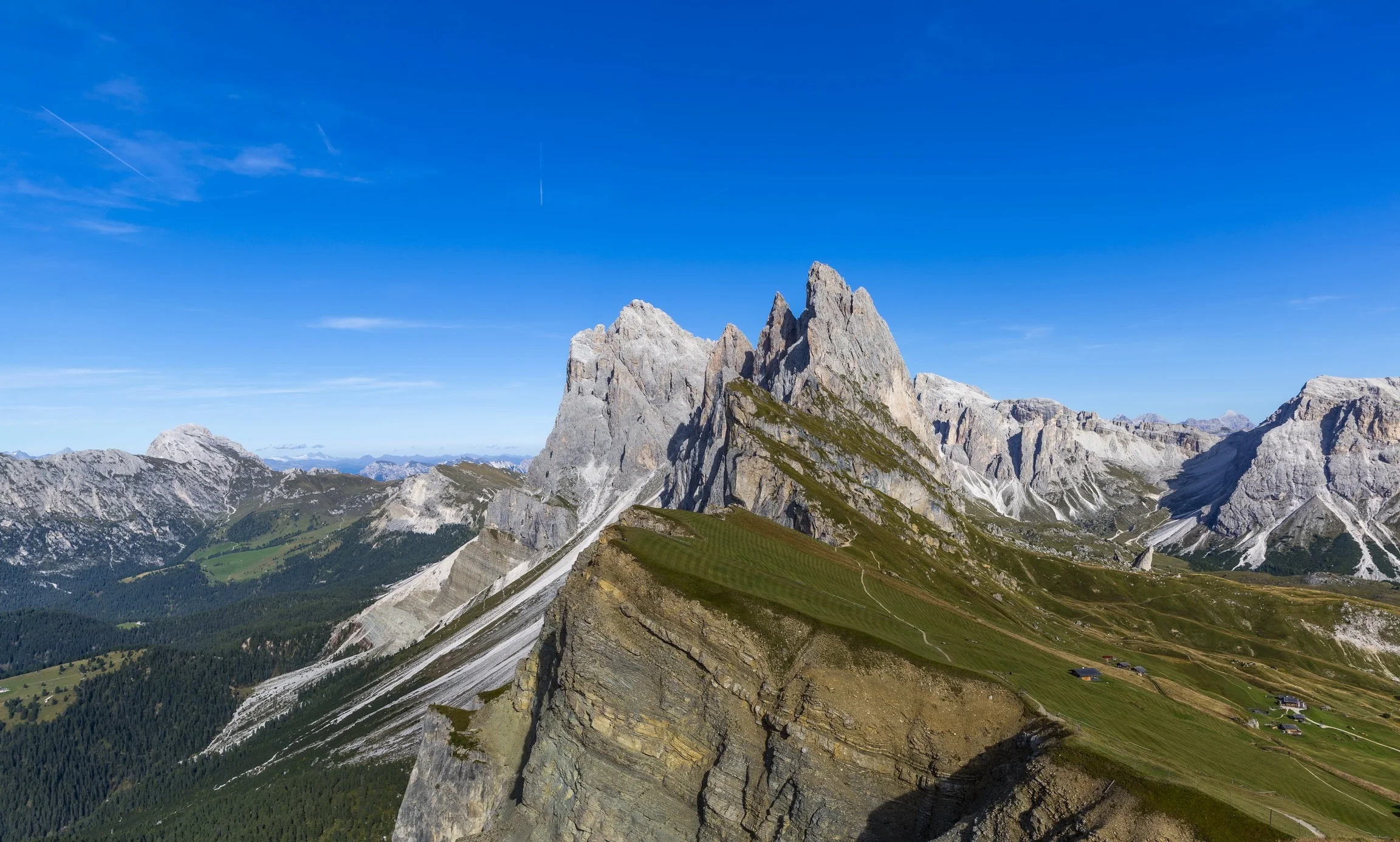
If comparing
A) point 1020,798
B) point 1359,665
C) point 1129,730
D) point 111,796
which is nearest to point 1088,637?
point 1129,730

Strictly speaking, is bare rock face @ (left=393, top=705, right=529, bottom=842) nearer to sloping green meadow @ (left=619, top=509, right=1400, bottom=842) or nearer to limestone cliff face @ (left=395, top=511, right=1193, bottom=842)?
limestone cliff face @ (left=395, top=511, right=1193, bottom=842)

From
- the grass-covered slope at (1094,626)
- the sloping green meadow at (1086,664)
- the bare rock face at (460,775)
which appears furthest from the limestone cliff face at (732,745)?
the grass-covered slope at (1094,626)

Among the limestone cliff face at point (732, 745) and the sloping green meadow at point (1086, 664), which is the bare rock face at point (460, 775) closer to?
the limestone cliff face at point (732, 745)

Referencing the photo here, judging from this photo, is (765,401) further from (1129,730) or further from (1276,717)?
(1129,730)

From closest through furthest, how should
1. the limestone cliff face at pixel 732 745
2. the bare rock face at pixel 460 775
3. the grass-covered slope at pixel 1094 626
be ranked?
the limestone cliff face at pixel 732 745 < the grass-covered slope at pixel 1094 626 < the bare rock face at pixel 460 775

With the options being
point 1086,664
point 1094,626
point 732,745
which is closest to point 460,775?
point 732,745

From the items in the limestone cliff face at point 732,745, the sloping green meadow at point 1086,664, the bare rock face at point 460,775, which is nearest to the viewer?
the sloping green meadow at point 1086,664

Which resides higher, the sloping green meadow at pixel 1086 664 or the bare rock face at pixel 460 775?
the sloping green meadow at pixel 1086 664
